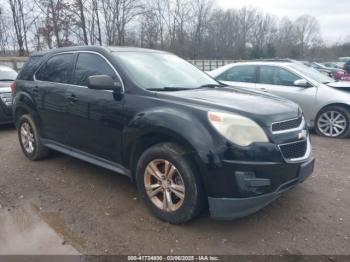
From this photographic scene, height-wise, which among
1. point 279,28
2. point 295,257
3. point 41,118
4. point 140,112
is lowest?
point 295,257

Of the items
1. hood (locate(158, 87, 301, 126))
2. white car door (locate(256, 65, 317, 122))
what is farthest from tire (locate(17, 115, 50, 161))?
white car door (locate(256, 65, 317, 122))

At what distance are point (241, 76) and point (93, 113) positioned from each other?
4651 millimetres

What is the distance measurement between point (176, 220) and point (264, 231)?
0.85 metres

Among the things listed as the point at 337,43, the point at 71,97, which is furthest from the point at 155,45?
the point at 337,43

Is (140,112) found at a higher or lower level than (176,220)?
higher

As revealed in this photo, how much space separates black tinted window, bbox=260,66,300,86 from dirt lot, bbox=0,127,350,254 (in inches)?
107

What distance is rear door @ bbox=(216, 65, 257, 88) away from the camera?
7305mm

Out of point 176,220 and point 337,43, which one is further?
point 337,43

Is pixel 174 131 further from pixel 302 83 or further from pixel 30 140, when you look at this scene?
pixel 302 83

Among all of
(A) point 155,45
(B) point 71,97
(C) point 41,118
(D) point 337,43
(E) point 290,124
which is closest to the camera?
(E) point 290,124

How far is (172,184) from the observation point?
3.08m

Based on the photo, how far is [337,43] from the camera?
68.6 metres

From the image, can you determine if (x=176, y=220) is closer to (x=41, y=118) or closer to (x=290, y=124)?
(x=290, y=124)

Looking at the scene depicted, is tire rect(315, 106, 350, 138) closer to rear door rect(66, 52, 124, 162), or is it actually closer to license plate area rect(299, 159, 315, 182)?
license plate area rect(299, 159, 315, 182)
